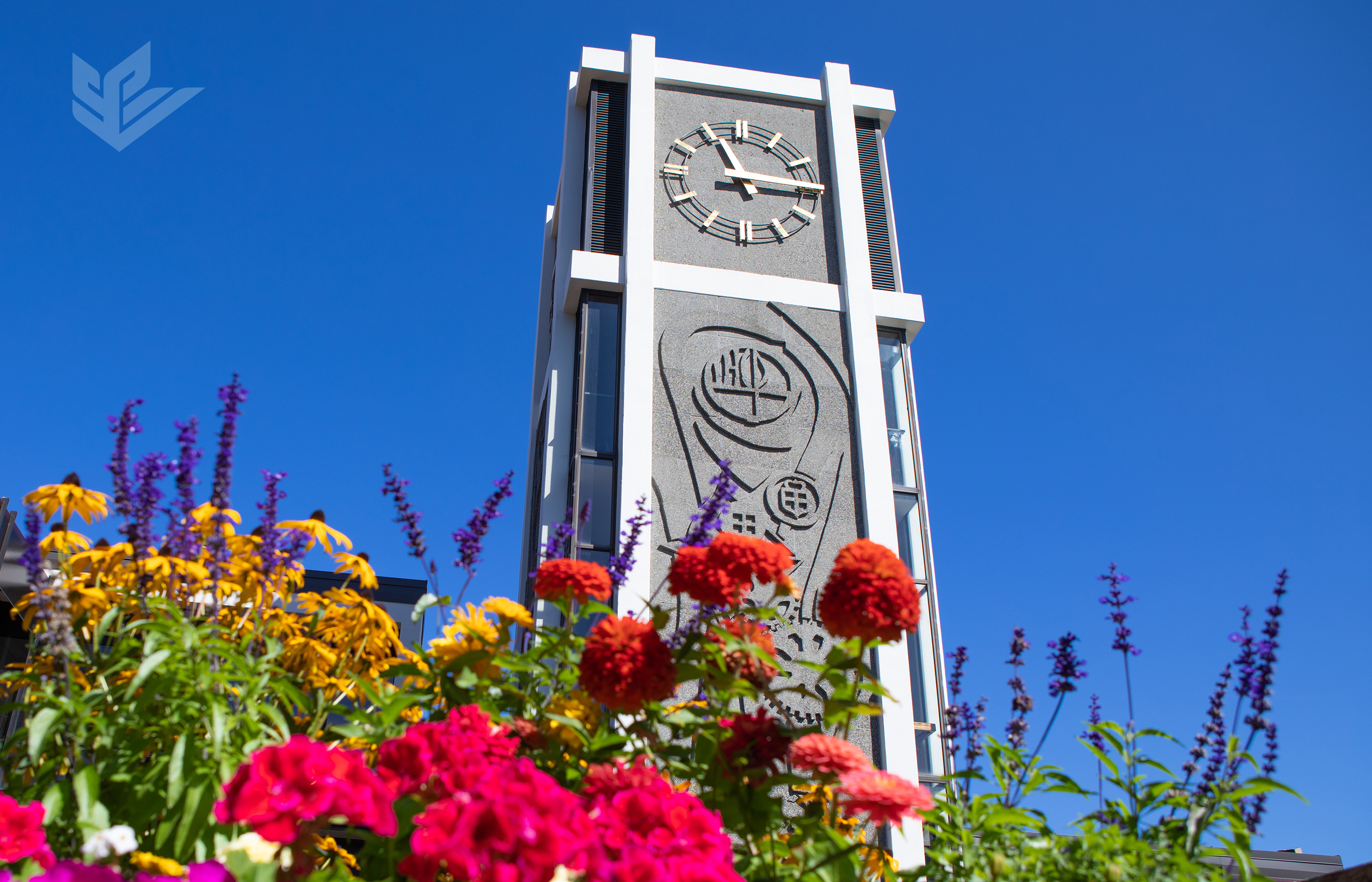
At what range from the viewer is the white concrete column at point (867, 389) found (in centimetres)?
630

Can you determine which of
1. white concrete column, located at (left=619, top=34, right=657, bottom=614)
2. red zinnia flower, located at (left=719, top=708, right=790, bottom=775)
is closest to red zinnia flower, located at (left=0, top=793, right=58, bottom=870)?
red zinnia flower, located at (left=719, top=708, right=790, bottom=775)

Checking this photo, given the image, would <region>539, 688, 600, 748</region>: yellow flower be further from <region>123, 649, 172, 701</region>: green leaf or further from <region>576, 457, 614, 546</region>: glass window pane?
<region>576, 457, 614, 546</region>: glass window pane

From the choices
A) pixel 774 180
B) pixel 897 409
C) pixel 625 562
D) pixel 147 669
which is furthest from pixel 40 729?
pixel 774 180

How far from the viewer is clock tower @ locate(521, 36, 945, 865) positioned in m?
6.87

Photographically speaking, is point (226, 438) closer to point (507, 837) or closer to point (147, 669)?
point (147, 669)

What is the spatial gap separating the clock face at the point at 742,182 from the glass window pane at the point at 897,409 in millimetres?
1367

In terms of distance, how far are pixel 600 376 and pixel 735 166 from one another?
8.04 ft

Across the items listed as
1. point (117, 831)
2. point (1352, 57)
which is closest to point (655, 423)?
point (117, 831)

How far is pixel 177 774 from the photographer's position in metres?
1.34

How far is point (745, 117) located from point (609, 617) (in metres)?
8.11

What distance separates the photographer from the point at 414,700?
5.20ft

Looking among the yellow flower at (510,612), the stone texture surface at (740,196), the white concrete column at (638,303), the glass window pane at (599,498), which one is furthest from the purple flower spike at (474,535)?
the stone texture surface at (740,196)

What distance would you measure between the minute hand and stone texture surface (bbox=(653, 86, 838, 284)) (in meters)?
0.07

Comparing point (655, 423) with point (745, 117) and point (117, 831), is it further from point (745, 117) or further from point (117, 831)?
→ point (117, 831)
